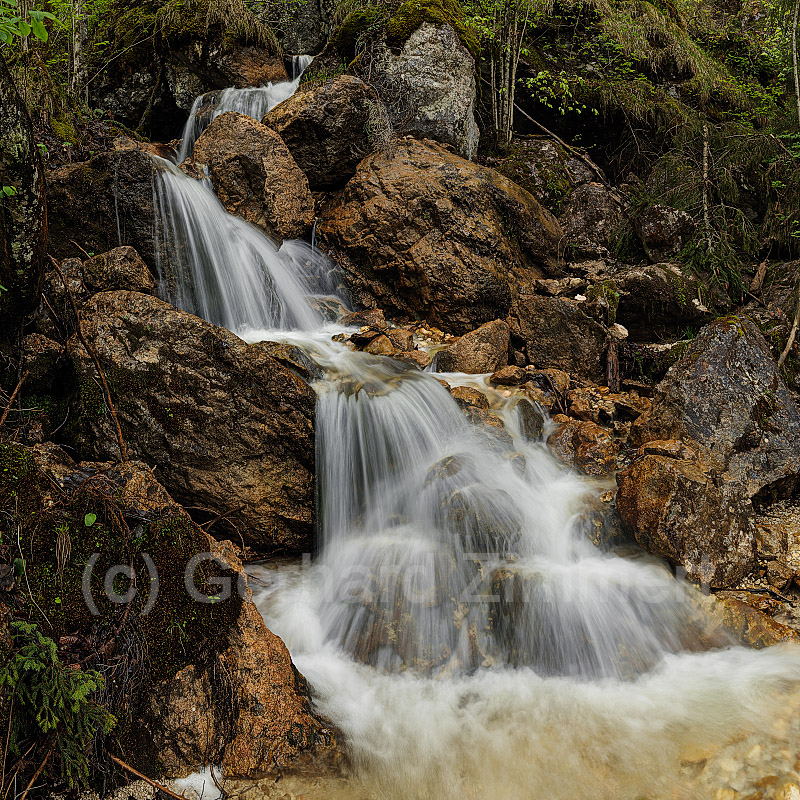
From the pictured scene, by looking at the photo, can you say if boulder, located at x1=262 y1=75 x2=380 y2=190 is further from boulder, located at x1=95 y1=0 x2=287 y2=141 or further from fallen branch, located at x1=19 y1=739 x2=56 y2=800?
fallen branch, located at x1=19 y1=739 x2=56 y2=800

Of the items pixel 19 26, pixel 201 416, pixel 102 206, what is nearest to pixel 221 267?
pixel 102 206

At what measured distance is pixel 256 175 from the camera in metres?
7.81

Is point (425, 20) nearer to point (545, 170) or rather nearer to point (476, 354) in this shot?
point (545, 170)

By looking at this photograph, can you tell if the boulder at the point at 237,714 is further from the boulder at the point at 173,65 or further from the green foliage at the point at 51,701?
the boulder at the point at 173,65

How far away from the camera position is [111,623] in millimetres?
2637

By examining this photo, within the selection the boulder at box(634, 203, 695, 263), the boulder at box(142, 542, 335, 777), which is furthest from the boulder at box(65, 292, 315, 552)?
the boulder at box(634, 203, 695, 263)

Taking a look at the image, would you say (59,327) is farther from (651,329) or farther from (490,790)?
(651,329)

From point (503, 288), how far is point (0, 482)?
6150 millimetres

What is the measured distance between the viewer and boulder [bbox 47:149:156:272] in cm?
607

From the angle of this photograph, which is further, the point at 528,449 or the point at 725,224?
the point at 725,224

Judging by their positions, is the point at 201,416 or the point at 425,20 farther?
the point at 425,20

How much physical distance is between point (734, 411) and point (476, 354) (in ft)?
8.57

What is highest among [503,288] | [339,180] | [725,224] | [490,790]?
[339,180]

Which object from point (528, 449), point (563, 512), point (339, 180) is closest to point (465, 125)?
point (339, 180)
